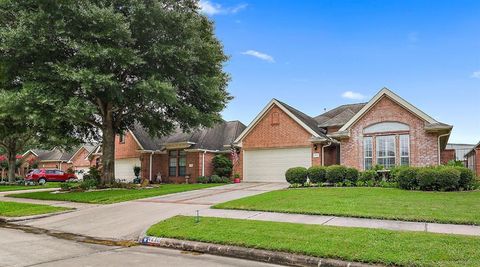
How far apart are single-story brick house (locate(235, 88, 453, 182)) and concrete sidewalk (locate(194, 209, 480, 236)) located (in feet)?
37.9

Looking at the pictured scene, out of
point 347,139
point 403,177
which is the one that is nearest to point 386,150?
point 347,139

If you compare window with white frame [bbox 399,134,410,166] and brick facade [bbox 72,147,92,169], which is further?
brick facade [bbox 72,147,92,169]

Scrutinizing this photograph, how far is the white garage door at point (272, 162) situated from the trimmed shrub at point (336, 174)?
5.06 m

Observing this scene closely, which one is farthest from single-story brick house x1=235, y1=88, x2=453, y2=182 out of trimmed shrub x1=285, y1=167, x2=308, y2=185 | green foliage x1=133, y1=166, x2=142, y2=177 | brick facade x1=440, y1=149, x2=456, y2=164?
green foliage x1=133, y1=166, x2=142, y2=177

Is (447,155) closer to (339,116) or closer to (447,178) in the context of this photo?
(339,116)

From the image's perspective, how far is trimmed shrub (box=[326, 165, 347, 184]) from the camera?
1867cm

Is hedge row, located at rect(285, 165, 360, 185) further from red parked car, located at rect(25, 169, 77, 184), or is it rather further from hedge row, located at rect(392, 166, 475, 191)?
red parked car, located at rect(25, 169, 77, 184)

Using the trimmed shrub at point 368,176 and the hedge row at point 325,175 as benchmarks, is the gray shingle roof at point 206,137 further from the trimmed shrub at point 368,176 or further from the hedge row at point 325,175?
the trimmed shrub at point 368,176

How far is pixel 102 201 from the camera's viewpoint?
16.6m

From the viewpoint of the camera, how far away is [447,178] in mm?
15312

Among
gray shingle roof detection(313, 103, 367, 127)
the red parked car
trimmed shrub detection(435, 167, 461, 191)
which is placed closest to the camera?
trimmed shrub detection(435, 167, 461, 191)

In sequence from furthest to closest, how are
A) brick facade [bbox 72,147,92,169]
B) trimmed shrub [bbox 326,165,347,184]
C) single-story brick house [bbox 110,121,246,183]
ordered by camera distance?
brick facade [bbox 72,147,92,169] → single-story brick house [bbox 110,121,246,183] → trimmed shrub [bbox 326,165,347,184]

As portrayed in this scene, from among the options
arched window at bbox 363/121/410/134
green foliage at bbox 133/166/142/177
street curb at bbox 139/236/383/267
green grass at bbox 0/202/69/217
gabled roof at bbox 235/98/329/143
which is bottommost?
green grass at bbox 0/202/69/217

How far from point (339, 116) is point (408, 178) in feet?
33.7
